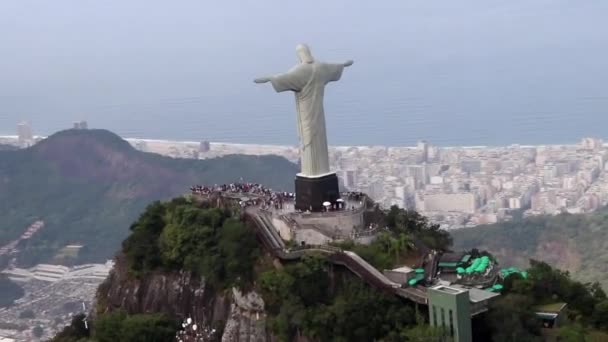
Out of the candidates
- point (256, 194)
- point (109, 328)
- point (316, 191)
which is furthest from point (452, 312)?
point (256, 194)

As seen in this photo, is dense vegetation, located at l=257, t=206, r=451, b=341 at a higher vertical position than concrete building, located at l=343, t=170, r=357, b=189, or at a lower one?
lower

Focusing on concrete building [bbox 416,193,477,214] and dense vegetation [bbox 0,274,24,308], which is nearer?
concrete building [bbox 416,193,477,214]

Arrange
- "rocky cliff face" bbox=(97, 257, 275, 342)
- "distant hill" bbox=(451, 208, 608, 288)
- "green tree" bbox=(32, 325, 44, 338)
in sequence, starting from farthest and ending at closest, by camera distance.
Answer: "green tree" bbox=(32, 325, 44, 338) < "distant hill" bbox=(451, 208, 608, 288) < "rocky cliff face" bbox=(97, 257, 275, 342)

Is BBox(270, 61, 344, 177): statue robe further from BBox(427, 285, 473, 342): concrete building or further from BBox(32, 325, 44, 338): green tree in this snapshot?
BBox(32, 325, 44, 338): green tree

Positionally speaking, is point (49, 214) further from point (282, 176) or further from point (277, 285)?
point (277, 285)

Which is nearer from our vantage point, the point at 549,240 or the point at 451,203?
the point at 549,240

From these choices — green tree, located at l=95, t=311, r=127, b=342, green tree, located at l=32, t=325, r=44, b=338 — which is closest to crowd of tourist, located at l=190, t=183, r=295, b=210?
green tree, located at l=95, t=311, r=127, b=342

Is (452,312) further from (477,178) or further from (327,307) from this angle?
(477,178)
